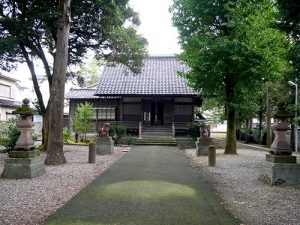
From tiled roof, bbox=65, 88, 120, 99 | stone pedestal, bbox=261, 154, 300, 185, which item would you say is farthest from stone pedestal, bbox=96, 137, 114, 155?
tiled roof, bbox=65, 88, 120, 99

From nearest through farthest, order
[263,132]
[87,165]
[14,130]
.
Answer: [87,165], [14,130], [263,132]

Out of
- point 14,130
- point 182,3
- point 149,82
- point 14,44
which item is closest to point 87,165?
point 14,130

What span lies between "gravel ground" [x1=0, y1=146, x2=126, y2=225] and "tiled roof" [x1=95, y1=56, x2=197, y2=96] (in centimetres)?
1636

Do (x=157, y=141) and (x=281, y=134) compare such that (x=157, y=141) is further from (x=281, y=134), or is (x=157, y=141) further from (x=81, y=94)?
(x=281, y=134)

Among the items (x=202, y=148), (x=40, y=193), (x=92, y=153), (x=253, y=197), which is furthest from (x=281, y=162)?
(x=202, y=148)

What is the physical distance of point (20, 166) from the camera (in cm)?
953

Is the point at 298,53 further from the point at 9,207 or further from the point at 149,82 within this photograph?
the point at 149,82

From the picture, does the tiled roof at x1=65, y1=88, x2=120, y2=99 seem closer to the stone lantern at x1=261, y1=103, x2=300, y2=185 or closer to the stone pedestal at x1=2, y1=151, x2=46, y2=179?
the stone pedestal at x1=2, y1=151, x2=46, y2=179

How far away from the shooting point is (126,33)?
16234 millimetres

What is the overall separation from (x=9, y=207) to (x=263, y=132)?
24977 millimetres

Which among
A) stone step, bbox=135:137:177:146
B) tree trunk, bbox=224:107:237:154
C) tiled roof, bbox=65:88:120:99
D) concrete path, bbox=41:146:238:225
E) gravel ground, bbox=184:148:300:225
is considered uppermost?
tiled roof, bbox=65:88:120:99

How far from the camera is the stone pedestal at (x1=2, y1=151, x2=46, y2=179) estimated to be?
9.46 metres

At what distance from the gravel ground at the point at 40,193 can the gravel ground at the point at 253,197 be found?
3.73 meters

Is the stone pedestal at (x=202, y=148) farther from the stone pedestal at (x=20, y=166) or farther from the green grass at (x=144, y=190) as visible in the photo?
the stone pedestal at (x=20, y=166)
